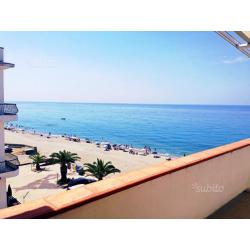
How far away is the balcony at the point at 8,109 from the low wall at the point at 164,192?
1024 centimetres

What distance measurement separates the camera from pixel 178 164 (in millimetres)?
2043

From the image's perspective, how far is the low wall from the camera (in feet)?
4.44

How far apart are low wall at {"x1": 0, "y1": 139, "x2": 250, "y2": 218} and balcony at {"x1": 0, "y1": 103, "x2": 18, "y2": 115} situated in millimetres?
10236

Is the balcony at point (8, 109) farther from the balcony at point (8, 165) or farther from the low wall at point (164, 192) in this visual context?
the low wall at point (164, 192)

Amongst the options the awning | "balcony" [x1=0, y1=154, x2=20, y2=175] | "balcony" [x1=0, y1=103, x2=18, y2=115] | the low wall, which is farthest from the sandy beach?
the awning

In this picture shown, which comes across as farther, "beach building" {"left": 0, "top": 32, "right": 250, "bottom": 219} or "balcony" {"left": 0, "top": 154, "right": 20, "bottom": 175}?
"balcony" {"left": 0, "top": 154, "right": 20, "bottom": 175}

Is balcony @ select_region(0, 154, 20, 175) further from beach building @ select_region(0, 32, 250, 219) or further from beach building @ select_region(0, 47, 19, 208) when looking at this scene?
beach building @ select_region(0, 32, 250, 219)

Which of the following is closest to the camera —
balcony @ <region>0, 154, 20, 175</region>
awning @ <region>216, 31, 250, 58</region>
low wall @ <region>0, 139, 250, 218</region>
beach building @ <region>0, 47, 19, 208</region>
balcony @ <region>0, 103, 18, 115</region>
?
low wall @ <region>0, 139, 250, 218</region>

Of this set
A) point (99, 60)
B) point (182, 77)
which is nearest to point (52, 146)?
point (99, 60)

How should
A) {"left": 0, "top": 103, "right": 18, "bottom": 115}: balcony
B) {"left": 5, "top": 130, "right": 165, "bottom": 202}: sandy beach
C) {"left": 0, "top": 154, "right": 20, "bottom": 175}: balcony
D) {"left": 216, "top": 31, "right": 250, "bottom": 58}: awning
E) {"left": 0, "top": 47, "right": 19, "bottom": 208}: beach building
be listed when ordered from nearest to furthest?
1. {"left": 216, "top": 31, "right": 250, "bottom": 58}: awning
2. {"left": 0, "top": 47, "right": 19, "bottom": 208}: beach building
3. {"left": 0, "top": 103, "right": 18, "bottom": 115}: balcony
4. {"left": 0, "top": 154, "right": 20, "bottom": 175}: balcony
5. {"left": 5, "top": 130, "right": 165, "bottom": 202}: sandy beach

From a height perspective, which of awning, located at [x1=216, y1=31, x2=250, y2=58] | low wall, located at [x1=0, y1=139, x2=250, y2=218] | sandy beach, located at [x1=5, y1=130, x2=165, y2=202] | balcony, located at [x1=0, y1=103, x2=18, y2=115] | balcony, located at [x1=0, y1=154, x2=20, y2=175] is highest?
awning, located at [x1=216, y1=31, x2=250, y2=58]
